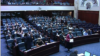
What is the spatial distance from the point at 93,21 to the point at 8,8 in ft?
40.1

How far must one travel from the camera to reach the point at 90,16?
17.5m

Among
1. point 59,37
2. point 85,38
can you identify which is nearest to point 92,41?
point 85,38

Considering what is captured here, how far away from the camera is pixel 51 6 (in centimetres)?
1931

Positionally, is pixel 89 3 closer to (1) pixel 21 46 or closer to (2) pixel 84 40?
(2) pixel 84 40

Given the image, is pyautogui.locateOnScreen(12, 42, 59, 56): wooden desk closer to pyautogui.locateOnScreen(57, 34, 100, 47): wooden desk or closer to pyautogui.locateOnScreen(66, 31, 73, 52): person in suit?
pyautogui.locateOnScreen(66, 31, 73, 52): person in suit

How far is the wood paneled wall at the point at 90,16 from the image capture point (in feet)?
53.9

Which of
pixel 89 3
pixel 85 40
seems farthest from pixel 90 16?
pixel 85 40

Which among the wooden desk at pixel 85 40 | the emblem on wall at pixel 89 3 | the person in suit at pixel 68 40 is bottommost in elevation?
the wooden desk at pixel 85 40

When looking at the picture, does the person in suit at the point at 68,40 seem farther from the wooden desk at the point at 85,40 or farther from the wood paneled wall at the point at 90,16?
the wood paneled wall at the point at 90,16

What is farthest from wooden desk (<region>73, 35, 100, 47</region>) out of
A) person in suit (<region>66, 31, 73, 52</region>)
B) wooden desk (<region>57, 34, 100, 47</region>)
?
person in suit (<region>66, 31, 73, 52</region>)

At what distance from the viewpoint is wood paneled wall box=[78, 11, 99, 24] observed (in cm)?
1642

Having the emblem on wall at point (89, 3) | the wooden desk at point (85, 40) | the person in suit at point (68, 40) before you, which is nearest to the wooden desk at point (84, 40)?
the wooden desk at point (85, 40)

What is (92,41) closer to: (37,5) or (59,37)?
(59,37)

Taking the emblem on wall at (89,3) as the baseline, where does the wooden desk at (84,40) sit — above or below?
below
